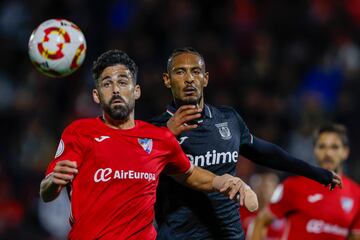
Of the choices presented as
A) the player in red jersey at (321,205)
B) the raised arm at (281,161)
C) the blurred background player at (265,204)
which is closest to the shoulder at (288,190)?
the player in red jersey at (321,205)

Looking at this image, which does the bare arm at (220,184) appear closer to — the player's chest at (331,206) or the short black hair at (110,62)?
the short black hair at (110,62)

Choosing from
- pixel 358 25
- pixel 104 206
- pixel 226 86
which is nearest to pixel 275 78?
pixel 226 86

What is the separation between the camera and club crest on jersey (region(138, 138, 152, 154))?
5.63m

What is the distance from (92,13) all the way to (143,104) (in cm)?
243

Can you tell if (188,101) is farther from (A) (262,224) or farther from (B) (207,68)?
(B) (207,68)

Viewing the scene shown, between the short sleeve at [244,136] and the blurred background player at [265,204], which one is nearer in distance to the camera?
the short sleeve at [244,136]

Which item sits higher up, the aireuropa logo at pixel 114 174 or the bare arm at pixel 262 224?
the aireuropa logo at pixel 114 174

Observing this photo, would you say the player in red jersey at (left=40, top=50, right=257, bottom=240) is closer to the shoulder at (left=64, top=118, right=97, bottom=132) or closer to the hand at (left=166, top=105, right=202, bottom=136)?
the shoulder at (left=64, top=118, right=97, bottom=132)

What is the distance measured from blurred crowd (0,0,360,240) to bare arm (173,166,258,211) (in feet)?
18.3

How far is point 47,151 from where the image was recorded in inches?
494

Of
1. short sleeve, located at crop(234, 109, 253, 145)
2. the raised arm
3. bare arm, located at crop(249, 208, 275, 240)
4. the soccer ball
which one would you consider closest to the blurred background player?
bare arm, located at crop(249, 208, 275, 240)

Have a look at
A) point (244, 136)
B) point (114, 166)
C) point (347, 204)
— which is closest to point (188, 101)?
point (244, 136)

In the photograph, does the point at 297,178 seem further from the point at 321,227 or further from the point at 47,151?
the point at 47,151

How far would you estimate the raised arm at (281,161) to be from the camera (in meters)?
6.62
